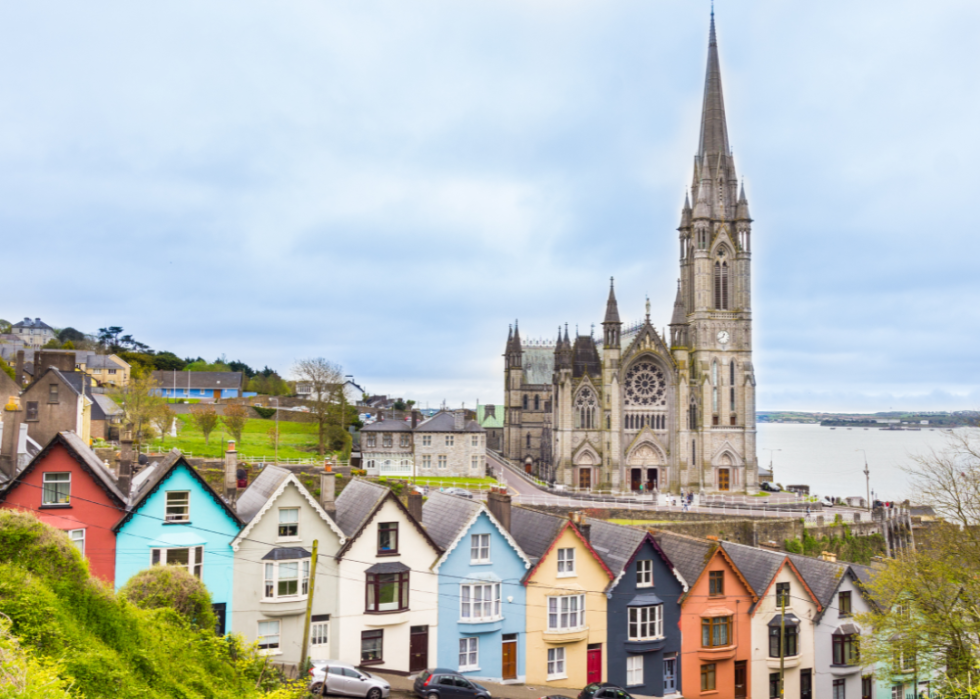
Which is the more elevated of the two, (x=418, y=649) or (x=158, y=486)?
(x=158, y=486)

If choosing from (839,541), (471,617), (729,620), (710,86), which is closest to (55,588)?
(471,617)

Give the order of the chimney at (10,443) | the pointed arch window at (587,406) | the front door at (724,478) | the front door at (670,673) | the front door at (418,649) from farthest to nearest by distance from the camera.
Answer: the front door at (724,478) < the pointed arch window at (587,406) < the front door at (670,673) < the front door at (418,649) < the chimney at (10,443)

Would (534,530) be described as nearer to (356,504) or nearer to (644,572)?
(644,572)

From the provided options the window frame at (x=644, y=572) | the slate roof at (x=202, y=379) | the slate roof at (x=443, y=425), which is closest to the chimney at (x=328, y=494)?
the window frame at (x=644, y=572)

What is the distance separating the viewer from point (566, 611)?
89.2ft

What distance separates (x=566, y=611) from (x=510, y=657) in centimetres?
264

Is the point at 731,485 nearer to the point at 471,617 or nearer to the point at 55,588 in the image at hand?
the point at 471,617

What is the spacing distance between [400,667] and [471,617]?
9.70ft

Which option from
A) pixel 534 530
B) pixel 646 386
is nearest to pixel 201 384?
pixel 646 386

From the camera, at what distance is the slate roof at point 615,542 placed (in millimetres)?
28047

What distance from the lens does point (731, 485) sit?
239ft

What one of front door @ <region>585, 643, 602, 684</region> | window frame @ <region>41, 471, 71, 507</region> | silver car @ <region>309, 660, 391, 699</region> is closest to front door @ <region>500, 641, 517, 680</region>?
front door @ <region>585, 643, 602, 684</region>

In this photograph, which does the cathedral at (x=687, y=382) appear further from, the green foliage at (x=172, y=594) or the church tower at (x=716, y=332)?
the green foliage at (x=172, y=594)

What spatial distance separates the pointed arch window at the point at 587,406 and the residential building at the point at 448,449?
9989 mm
